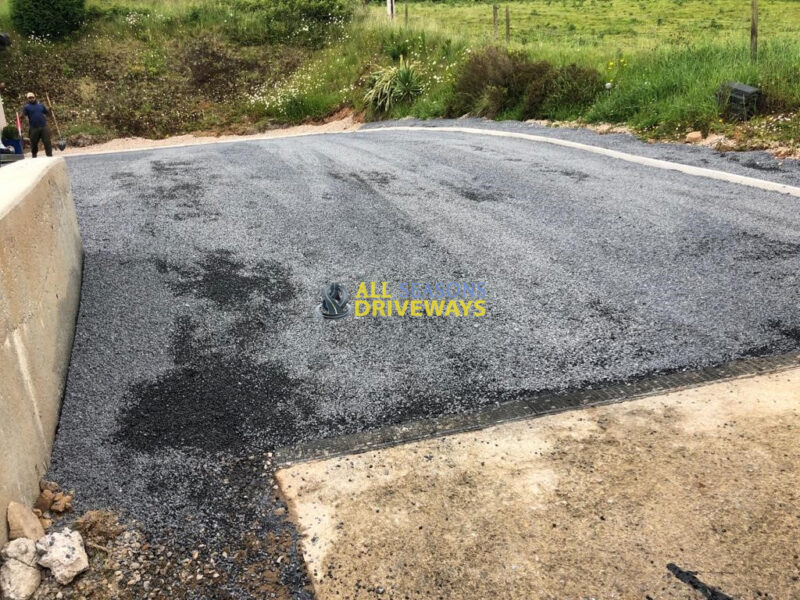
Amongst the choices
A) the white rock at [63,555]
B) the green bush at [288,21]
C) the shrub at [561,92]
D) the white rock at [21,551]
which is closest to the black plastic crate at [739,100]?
the shrub at [561,92]

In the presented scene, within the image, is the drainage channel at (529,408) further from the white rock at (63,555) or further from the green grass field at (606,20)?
the green grass field at (606,20)

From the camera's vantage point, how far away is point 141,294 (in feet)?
16.6

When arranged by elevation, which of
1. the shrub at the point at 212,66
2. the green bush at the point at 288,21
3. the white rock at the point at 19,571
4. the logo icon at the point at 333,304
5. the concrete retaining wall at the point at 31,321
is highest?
the green bush at the point at 288,21

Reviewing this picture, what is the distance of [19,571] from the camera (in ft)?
8.52

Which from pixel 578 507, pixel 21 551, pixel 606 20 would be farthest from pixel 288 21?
pixel 578 507

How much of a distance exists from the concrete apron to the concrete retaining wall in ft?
3.95

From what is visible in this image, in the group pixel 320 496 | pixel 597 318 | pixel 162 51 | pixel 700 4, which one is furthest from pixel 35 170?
pixel 700 4

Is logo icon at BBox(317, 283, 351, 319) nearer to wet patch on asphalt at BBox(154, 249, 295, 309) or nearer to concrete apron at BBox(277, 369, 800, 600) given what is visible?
wet patch on asphalt at BBox(154, 249, 295, 309)

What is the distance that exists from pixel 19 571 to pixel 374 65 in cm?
1933

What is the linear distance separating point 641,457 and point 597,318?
5.27ft

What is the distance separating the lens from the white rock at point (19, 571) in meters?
2.55

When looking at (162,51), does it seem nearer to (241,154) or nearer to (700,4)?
(241,154)

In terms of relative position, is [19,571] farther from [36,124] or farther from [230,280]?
[36,124]

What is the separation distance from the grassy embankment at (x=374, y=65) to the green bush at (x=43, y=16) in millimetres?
592
